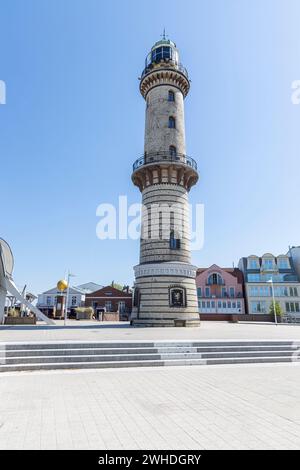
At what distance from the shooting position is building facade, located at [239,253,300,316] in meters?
50.0

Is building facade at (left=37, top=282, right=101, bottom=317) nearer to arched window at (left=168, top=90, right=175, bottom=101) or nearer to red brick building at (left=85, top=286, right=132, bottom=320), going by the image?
red brick building at (left=85, top=286, right=132, bottom=320)

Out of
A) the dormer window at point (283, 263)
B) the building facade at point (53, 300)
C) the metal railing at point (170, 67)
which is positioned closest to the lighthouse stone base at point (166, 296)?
the metal railing at point (170, 67)

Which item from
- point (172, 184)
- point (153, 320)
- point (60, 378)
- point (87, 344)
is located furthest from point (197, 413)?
point (172, 184)

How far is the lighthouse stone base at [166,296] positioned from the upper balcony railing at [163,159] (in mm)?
8849

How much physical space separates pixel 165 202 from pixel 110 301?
35.8 metres

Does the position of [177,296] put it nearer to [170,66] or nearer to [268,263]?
[170,66]

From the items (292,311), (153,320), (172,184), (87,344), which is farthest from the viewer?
(292,311)

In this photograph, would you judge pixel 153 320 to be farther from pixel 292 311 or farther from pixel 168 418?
pixel 292 311

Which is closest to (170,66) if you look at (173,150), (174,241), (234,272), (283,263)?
(173,150)

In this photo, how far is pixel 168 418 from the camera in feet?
18.5

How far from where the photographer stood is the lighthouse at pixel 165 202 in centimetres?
2328

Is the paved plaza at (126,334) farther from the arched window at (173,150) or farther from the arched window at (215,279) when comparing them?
the arched window at (215,279)

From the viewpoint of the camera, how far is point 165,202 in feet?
82.1
